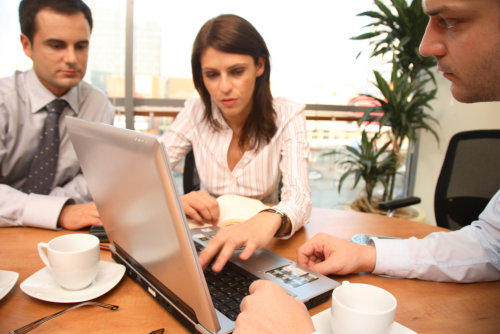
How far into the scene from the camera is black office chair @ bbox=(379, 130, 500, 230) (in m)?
1.47

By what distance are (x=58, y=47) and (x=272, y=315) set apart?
4.68 feet

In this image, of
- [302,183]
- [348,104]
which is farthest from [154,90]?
[302,183]

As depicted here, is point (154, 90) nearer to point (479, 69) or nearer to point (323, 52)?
point (323, 52)

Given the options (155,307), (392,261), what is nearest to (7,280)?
(155,307)

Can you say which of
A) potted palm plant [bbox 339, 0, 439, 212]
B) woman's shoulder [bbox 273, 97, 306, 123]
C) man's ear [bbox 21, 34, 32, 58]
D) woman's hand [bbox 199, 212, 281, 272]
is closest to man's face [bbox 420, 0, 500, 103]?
woman's hand [bbox 199, 212, 281, 272]

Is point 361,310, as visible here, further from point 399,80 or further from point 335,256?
point 399,80

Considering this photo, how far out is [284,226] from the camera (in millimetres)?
1004

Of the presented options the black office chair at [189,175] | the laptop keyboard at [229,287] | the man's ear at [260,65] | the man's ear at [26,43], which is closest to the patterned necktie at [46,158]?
the man's ear at [26,43]

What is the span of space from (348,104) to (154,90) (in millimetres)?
1797

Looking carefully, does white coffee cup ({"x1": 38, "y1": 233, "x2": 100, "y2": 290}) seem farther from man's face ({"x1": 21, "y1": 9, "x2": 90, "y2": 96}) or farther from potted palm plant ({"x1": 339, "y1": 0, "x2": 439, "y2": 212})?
potted palm plant ({"x1": 339, "y1": 0, "x2": 439, "y2": 212})

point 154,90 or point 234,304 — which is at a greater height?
point 154,90

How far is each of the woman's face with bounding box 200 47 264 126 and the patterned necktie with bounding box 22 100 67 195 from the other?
64 centimetres

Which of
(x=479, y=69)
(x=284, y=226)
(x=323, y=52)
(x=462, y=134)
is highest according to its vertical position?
(x=323, y=52)

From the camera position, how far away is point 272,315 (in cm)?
53
